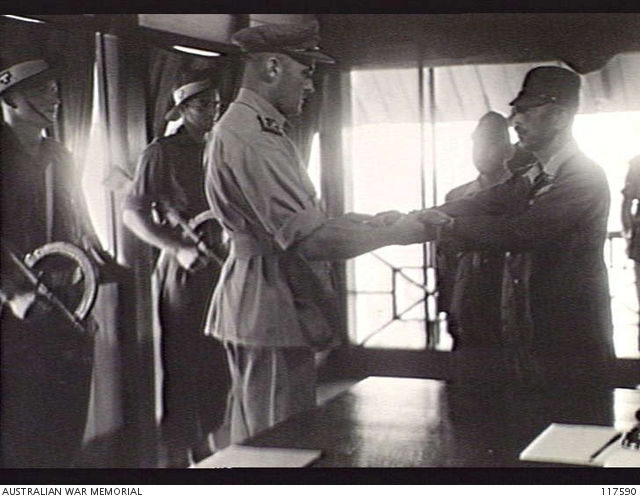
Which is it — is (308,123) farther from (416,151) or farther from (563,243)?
(563,243)

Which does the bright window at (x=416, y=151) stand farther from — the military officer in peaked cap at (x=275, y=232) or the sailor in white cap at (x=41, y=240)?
the sailor in white cap at (x=41, y=240)

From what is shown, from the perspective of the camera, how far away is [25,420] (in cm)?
318

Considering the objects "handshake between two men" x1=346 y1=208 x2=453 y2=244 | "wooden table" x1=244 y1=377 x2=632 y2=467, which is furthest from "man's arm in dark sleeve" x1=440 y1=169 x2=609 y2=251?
"wooden table" x1=244 y1=377 x2=632 y2=467

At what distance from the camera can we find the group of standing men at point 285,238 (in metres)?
2.96

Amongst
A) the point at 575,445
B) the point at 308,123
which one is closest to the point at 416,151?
the point at 308,123

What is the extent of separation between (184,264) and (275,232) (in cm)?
32

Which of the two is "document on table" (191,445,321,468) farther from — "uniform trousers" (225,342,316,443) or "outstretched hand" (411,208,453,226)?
"outstretched hand" (411,208,453,226)

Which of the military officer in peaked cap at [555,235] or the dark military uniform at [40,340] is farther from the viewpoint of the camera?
the dark military uniform at [40,340]

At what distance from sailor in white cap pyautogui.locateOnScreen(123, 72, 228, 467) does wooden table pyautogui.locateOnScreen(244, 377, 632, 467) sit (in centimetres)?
22

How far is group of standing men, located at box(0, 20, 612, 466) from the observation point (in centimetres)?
296

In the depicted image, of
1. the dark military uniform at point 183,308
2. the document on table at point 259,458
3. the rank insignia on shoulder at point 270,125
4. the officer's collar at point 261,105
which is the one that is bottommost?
the document on table at point 259,458

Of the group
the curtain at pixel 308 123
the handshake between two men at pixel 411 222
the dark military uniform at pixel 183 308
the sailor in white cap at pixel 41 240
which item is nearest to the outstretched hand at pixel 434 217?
the handshake between two men at pixel 411 222

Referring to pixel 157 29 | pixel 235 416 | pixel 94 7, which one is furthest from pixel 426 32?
pixel 235 416

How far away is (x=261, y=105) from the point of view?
302cm
